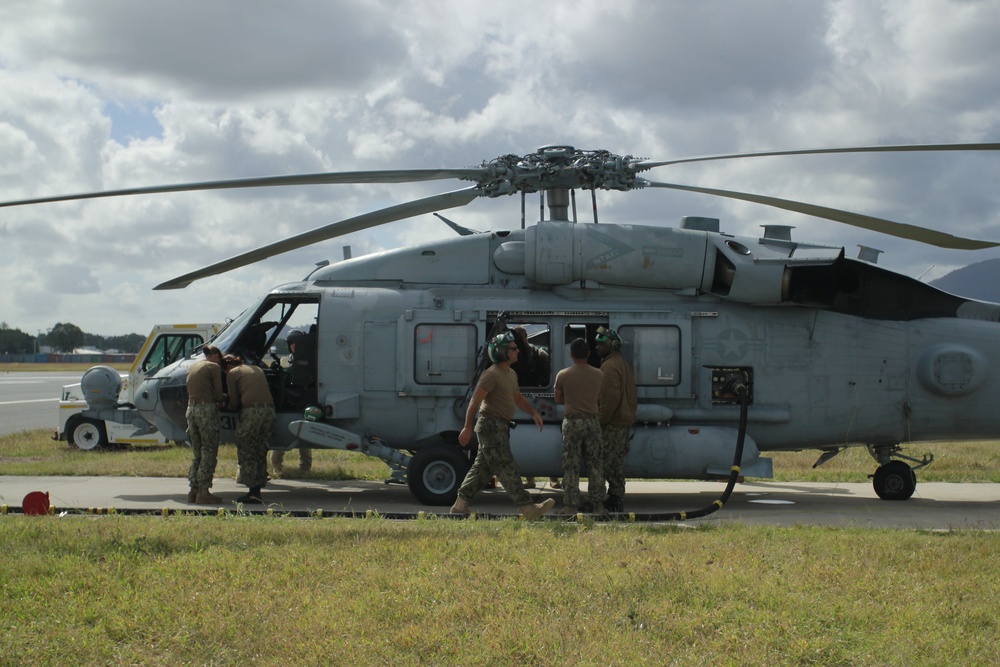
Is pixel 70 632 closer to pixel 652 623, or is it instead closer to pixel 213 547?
pixel 213 547

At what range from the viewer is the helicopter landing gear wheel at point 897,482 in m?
10.6

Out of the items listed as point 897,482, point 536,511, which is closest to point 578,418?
point 536,511

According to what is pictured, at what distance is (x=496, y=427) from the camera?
27.2 ft

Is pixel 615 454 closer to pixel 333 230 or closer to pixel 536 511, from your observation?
pixel 536 511

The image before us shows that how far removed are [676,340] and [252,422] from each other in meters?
4.70

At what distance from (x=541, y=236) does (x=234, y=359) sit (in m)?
3.66

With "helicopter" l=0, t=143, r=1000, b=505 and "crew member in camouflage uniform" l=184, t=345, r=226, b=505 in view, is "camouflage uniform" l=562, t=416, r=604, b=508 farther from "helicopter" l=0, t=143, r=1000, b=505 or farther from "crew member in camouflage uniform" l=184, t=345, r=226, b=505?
"crew member in camouflage uniform" l=184, t=345, r=226, b=505

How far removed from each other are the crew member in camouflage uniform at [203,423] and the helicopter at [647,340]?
0.59 m

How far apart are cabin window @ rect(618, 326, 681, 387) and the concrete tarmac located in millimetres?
1425

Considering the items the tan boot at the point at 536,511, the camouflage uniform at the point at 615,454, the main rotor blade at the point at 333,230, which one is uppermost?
the main rotor blade at the point at 333,230

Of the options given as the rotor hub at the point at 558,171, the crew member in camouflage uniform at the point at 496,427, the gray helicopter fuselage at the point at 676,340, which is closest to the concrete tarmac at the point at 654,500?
the crew member in camouflage uniform at the point at 496,427

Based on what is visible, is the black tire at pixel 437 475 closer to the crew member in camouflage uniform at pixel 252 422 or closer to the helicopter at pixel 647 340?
the helicopter at pixel 647 340

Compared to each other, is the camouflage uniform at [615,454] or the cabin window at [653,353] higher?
the cabin window at [653,353]

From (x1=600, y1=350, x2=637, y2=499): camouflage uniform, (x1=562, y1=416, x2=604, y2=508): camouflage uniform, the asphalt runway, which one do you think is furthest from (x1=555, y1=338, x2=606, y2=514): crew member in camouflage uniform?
the asphalt runway
